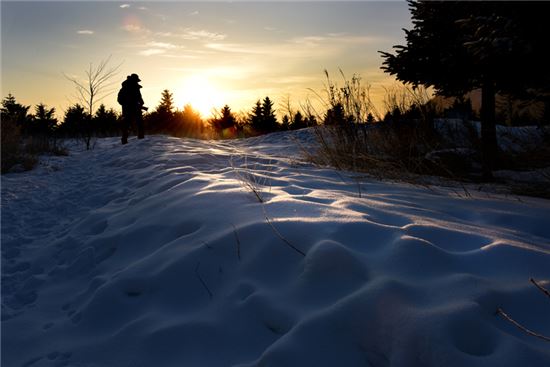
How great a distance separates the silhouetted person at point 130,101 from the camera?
10.2 meters

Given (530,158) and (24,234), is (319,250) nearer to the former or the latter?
(24,234)

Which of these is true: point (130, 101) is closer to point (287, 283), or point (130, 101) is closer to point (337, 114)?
point (337, 114)

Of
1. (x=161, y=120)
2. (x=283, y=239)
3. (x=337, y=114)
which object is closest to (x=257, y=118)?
(x=161, y=120)

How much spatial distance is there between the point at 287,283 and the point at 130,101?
400 inches

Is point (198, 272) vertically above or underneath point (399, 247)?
underneath

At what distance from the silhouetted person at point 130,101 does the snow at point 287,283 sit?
8.13m

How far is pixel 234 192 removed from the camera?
269 cm

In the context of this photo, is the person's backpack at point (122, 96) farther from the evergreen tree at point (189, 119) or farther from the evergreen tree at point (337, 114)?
the evergreen tree at point (189, 119)

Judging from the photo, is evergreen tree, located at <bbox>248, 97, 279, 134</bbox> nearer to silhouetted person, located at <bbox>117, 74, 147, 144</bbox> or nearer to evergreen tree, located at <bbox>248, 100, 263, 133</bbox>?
evergreen tree, located at <bbox>248, 100, 263, 133</bbox>

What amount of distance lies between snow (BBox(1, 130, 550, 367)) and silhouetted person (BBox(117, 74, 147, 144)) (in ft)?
26.7

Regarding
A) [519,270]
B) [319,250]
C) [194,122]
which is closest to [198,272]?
[319,250]

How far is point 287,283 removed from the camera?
146 cm

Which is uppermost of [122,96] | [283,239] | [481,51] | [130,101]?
[122,96]

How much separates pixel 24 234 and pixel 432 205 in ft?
10.4
